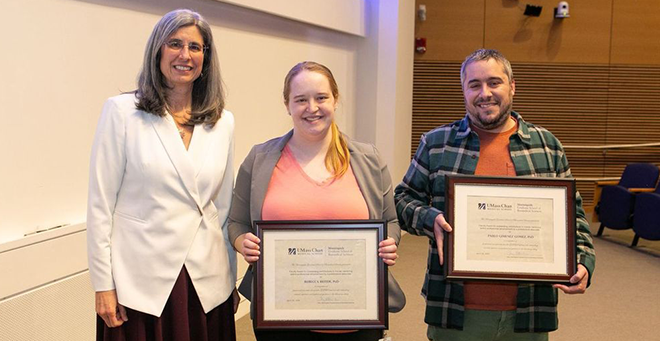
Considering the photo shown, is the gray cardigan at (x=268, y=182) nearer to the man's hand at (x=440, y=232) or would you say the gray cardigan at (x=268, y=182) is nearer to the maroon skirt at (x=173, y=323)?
the man's hand at (x=440, y=232)

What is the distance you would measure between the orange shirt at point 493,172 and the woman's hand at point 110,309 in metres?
1.17

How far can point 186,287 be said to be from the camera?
85.7 inches

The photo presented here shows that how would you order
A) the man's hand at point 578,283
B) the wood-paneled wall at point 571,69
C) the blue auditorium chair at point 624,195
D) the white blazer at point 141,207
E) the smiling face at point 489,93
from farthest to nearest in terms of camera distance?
1. the wood-paneled wall at point 571,69
2. the blue auditorium chair at point 624,195
3. the smiling face at point 489,93
4. the man's hand at point 578,283
5. the white blazer at point 141,207

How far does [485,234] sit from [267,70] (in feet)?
11.0

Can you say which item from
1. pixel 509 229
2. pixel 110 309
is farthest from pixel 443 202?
pixel 110 309

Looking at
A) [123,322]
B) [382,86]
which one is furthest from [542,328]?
[382,86]

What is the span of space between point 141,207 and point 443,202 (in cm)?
105

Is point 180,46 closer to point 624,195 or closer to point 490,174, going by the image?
point 490,174

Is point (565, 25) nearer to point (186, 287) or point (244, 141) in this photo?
point (244, 141)

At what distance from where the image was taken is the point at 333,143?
232 centimetres

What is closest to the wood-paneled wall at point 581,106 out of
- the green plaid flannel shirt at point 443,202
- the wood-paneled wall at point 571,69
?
the wood-paneled wall at point 571,69

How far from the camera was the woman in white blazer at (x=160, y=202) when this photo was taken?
6.86ft

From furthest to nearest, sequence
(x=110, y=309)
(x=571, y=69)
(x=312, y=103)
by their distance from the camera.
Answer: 1. (x=571, y=69)
2. (x=312, y=103)
3. (x=110, y=309)

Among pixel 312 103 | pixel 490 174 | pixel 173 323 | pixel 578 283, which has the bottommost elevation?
pixel 173 323
